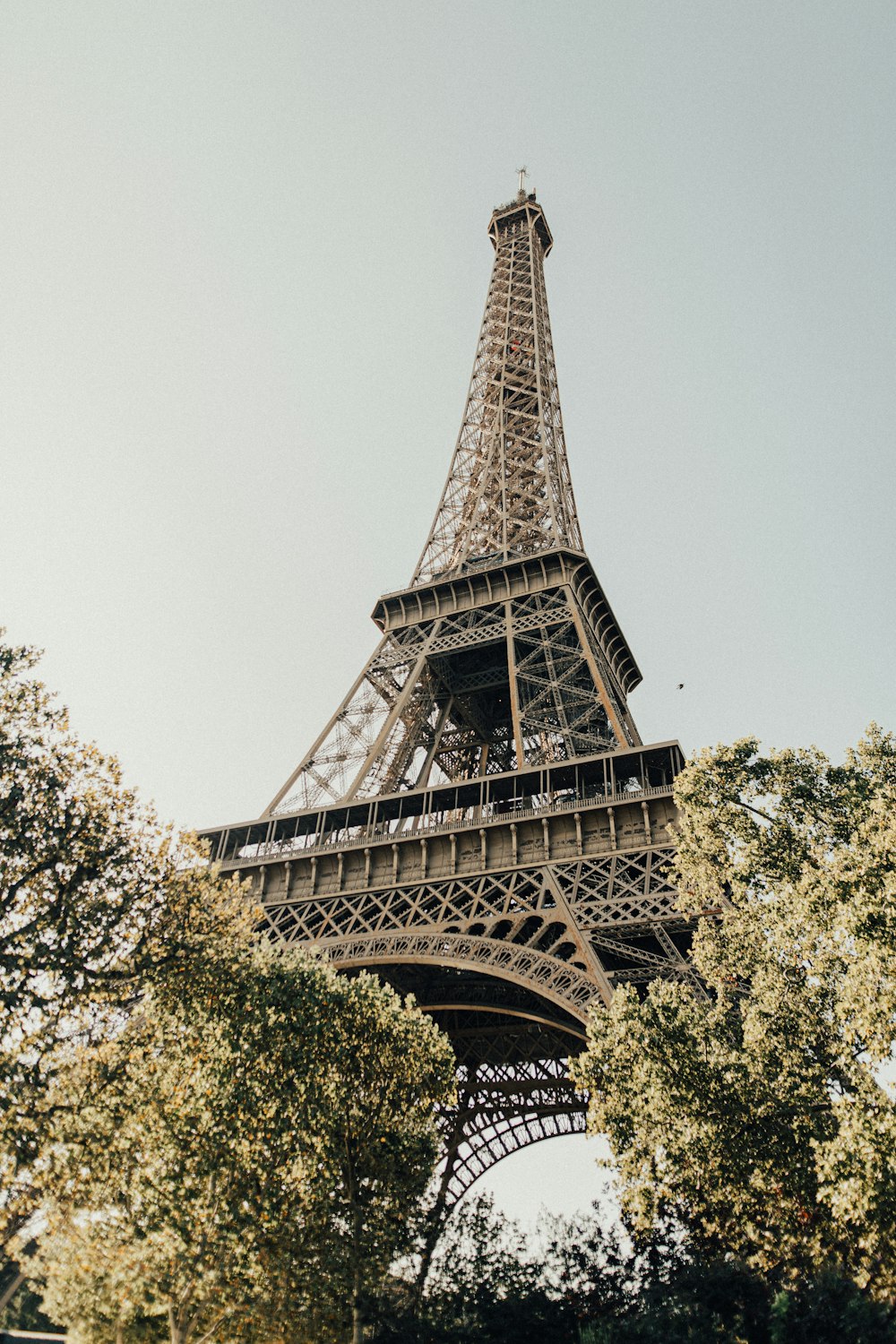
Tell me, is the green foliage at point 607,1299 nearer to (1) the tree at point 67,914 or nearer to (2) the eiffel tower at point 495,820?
(2) the eiffel tower at point 495,820

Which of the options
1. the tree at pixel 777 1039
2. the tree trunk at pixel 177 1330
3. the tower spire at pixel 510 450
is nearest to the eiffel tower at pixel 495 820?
the tower spire at pixel 510 450

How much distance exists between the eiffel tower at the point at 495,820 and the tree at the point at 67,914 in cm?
888

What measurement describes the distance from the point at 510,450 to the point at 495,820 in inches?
997

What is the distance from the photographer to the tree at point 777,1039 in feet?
37.4

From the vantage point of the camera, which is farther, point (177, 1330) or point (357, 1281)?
point (357, 1281)

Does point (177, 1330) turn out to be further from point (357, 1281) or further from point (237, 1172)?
point (357, 1281)

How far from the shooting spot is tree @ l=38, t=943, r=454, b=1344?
13.2 meters

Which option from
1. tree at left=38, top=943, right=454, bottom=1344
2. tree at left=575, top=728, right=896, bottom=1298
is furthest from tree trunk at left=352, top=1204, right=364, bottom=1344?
tree at left=575, top=728, right=896, bottom=1298

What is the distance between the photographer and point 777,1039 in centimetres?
1320

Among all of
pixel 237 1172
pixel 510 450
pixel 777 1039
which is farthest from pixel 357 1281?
pixel 510 450

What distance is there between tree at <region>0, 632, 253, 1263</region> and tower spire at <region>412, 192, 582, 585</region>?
2514 centimetres

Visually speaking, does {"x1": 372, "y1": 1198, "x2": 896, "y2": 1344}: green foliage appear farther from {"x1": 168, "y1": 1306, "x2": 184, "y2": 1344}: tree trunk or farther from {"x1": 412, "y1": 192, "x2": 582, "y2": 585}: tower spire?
{"x1": 412, "y1": 192, "x2": 582, "y2": 585}: tower spire

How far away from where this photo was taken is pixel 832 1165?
10938 mm

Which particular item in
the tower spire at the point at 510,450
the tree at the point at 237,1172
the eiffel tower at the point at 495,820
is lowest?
the tree at the point at 237,1172
